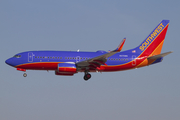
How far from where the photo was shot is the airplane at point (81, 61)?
50.0m

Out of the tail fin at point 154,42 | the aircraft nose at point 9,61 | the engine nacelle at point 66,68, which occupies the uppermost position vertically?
the tail fin at point 154,42

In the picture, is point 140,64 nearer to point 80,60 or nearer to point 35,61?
point 80,60

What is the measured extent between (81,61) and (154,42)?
1438 cm

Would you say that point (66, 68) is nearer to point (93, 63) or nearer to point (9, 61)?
point (93, 63)

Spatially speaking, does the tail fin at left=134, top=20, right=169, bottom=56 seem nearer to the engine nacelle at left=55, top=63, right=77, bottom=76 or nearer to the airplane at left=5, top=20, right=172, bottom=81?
the airplane at left=5, top=20, right=172, bottom=81

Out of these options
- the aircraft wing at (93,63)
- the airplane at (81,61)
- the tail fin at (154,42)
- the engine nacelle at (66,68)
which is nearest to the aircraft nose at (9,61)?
the airplane at (81,61)

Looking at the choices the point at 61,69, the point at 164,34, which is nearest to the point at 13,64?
the point at 61,69

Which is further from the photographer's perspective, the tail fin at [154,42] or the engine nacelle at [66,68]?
the tail fin at [154,42]

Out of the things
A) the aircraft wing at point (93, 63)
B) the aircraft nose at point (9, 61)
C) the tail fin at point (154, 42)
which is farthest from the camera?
the tail fin at point (154, 42)

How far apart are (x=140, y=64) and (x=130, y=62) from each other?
5.90ft

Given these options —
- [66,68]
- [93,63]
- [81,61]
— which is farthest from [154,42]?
[66,68]

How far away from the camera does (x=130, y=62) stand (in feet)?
175

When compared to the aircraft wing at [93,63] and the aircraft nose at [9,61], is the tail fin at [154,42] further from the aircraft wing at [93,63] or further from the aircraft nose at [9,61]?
the aircraft nose at [9,61]

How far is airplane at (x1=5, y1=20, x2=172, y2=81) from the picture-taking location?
50.0 metres
